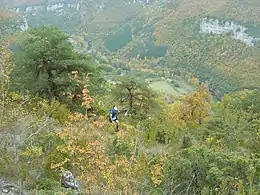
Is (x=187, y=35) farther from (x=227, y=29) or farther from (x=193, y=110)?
(x=193, y=110)

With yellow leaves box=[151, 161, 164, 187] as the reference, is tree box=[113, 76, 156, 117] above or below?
below

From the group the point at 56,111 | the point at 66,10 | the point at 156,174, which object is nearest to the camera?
the point at 156,174

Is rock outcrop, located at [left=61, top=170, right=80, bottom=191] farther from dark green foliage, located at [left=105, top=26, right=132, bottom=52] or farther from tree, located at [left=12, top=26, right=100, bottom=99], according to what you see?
dark green foliage, located at [left=105, top=26, right=132, bottom=52]

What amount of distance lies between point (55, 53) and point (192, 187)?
8.96 meters

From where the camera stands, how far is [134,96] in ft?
72.1

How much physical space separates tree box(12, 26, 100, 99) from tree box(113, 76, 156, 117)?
5.89 m

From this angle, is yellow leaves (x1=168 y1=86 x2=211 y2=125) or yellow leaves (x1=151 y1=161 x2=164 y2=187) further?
yellow leaves (x1=168 y1=86 x2=211 y2=125)

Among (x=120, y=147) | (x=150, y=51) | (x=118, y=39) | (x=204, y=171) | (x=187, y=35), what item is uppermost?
(x=204, y=171)

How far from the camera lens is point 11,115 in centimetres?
827

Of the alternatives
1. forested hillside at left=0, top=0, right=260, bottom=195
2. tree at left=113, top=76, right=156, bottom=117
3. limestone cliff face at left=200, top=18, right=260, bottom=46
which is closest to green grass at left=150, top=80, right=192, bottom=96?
limestone cliff face at left=200, top=18, right=260, bottom=46

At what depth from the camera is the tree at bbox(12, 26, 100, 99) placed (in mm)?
15203

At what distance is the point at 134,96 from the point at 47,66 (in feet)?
23.6

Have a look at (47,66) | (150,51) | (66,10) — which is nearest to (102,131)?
(47,66)

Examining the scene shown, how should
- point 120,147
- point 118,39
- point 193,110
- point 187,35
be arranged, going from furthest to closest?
point 118,39 → point 187,35 → point 193,110 → point 120,147
